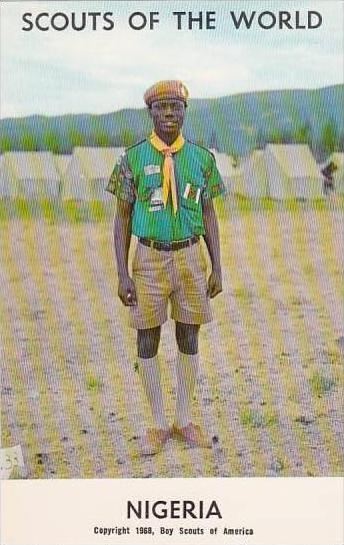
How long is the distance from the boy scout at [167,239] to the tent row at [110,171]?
24 millimetres

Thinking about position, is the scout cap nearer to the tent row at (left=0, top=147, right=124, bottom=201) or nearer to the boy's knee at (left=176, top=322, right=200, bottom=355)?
the tent row at (left=0, top=147, right=124, bottom=201)

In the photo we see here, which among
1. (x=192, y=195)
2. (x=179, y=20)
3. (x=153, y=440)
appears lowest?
(x=153, y=440)

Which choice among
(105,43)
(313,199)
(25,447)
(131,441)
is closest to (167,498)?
(131,441)

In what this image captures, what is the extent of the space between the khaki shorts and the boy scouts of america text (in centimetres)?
31

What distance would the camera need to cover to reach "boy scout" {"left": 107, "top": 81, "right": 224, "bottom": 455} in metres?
1.78

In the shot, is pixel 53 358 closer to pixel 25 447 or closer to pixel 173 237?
pixel 25 447

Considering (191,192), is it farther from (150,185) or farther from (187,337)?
(187,337)

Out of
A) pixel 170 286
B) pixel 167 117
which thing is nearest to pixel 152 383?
pixel 170 286

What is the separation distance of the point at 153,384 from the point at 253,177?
→ 0.33 metres

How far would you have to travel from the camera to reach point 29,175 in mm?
1830

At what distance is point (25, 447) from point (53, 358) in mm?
132

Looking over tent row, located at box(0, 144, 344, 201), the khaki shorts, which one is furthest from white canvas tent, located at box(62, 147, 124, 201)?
the khaki shorts

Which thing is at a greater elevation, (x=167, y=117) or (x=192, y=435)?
(x=167, y=117)

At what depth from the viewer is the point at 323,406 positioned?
6.03 feet
